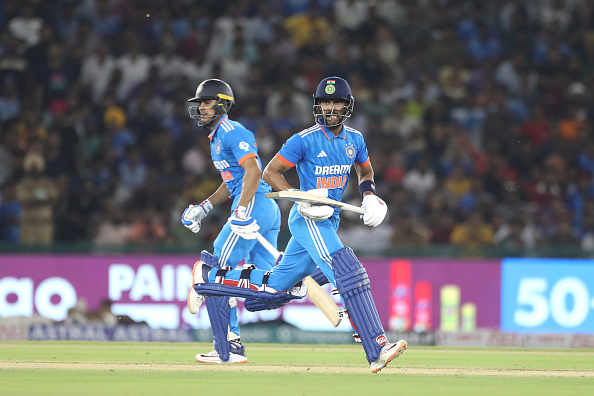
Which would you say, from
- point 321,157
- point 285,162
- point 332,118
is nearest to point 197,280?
point 285,162

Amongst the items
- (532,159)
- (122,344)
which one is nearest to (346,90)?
(122,344)

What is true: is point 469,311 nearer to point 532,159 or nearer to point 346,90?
point 532,159

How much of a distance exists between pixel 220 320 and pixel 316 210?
1318mm

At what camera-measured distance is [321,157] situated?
6734mm

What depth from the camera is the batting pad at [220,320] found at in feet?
24.1

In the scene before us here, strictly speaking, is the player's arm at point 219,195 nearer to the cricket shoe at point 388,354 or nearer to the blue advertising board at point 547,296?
the cricket shoe at point 388,354

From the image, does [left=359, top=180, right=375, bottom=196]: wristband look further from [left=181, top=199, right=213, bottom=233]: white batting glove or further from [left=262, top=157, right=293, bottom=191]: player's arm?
[left=181, top=199, right=213, bottom=233]: white batting glove

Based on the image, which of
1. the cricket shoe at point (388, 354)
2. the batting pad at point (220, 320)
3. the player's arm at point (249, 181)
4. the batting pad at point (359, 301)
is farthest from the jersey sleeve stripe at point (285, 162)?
the cricket shoe at point (388, 354)

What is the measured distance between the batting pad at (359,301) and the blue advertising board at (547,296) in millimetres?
4506

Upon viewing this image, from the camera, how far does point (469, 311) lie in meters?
10.7

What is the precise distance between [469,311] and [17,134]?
565 cm

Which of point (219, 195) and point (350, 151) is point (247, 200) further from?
point (350, 151)

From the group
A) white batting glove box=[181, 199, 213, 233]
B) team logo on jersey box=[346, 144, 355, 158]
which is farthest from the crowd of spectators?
team logo on jersey box=[346, 144, 355, 158]

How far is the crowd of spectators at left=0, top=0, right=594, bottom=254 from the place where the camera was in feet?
38.5
